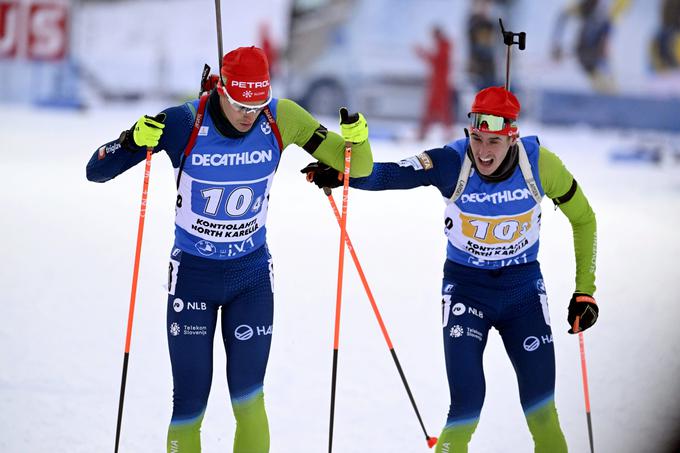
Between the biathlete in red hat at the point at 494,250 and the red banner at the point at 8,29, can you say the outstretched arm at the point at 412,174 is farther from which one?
the red banner at the point at 8,29

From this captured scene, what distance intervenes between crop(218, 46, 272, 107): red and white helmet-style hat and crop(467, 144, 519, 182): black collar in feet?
2.87

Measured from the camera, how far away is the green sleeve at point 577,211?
13.1 ft

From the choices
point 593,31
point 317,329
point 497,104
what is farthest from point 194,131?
point 593,31

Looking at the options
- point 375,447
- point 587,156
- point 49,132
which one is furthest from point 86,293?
point 587,156

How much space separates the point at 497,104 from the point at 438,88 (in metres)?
10.6

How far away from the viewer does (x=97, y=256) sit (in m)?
7.57

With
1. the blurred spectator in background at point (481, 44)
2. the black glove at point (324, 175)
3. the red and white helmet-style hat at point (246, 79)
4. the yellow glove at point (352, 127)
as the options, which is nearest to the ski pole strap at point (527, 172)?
the yellow glove at point (352, 127)

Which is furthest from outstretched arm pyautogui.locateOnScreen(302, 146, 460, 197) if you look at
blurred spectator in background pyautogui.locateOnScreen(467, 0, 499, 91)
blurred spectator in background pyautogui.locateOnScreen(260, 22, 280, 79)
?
blurred spectator in background pyautogui.locateOnScreen(260, 22, 280, 79)

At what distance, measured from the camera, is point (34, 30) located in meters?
15.3

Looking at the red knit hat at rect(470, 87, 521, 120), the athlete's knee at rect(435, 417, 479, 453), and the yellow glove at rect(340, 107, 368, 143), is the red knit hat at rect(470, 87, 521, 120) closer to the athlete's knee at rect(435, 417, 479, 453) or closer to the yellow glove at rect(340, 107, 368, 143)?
the yellow glove at rect(340, 107, 368, 143)

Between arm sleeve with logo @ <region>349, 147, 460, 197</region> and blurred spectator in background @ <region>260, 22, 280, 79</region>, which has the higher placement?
blurred spectator in background @ <region>260, 22, 280, 79</region>

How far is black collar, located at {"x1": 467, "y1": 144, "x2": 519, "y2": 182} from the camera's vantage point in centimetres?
393

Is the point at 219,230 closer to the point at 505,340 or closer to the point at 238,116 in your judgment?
the point at 238,116

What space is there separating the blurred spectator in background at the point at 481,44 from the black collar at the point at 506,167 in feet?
34.6
